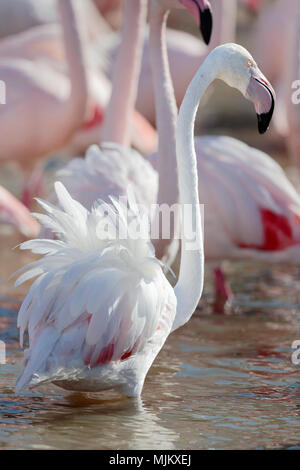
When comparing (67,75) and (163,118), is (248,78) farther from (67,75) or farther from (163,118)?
(67,75)

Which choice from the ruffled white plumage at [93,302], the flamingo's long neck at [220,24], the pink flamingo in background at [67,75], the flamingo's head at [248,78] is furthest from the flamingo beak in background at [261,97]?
the pink flamingo in background at [67,75]

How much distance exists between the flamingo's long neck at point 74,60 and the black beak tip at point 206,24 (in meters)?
2.63

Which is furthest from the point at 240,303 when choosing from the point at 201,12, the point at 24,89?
the point at 24,89

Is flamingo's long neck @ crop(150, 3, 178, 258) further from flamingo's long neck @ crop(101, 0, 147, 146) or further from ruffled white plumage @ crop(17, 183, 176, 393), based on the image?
ruffled white plumage @ crop(17, 183, 176, 393)

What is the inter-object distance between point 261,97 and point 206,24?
0.91 m

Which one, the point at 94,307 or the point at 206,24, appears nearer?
the point at 94,307

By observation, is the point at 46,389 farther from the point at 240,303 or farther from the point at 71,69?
the point at 71,69

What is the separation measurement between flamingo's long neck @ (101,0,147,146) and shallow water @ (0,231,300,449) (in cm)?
129

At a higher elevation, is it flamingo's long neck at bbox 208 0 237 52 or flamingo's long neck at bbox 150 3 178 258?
flamingo's long neck at bbox 208 0 237 52

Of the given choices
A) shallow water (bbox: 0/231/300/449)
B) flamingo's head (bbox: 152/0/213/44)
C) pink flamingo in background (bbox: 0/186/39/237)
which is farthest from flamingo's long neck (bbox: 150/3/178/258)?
pink flamingo in background (bbox: 0/186/39/237)

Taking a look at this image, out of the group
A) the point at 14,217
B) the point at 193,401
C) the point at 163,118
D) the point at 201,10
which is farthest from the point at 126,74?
the point at 193,401

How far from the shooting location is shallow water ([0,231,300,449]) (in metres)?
4.04

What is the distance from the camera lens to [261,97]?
4449mm

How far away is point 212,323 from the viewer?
20.2 ft
